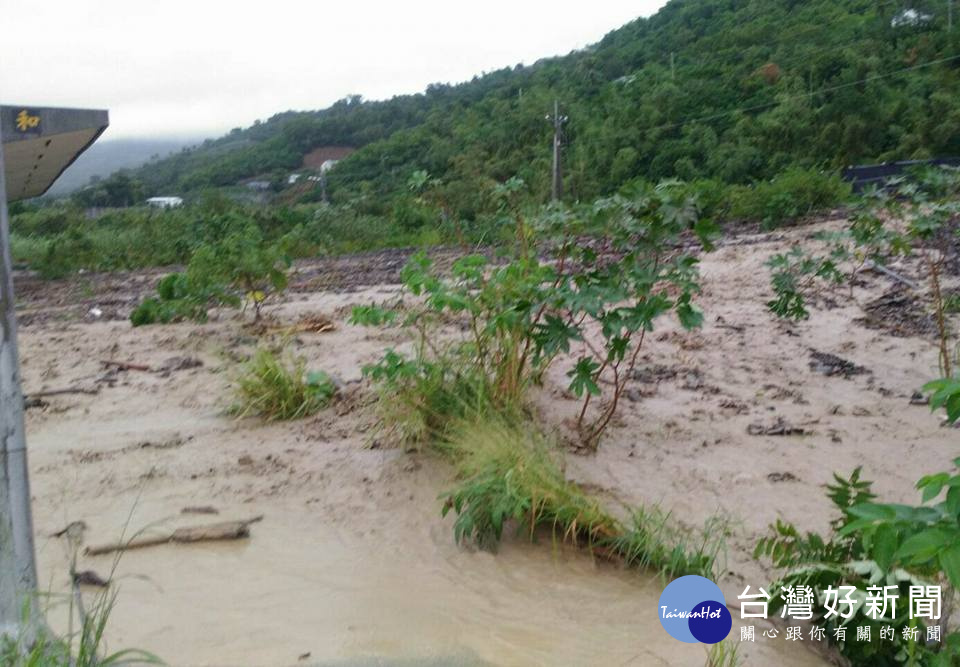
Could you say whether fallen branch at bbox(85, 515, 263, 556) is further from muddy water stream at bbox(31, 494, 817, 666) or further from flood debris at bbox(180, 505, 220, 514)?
flood debris at bbox(180, 505, 220, 514)

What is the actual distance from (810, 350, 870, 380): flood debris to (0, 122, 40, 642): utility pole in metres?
4.72

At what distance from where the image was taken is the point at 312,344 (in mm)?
6902

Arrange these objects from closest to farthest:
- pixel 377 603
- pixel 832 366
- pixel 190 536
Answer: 1. pixel 377 603
2. pixel 190 536
3. pixel 832 366

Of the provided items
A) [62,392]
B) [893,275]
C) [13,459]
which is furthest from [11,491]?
[893,275]

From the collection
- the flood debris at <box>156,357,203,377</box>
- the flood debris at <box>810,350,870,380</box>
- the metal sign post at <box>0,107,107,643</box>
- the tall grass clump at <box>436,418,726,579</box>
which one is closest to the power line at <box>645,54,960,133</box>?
the flood debris at <box>810,350,870,380</box>

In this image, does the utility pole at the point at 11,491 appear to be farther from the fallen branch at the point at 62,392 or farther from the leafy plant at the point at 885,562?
the fallen branch at the point at 62,392

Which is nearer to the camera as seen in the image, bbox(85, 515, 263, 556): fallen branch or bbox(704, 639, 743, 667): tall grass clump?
bbox(704, 639, 743, 667): tall grass clump

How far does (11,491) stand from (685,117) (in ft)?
95.8

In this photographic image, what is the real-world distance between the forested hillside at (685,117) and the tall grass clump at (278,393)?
51.0 feet

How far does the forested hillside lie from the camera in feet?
85.7

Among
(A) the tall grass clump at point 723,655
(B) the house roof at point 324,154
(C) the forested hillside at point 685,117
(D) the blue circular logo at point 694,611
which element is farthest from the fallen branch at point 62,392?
(B) the house roof at point 324,154

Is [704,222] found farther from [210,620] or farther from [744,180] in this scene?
[744,180]

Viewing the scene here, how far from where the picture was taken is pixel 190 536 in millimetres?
3699

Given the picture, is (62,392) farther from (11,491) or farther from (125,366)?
(11,491)
